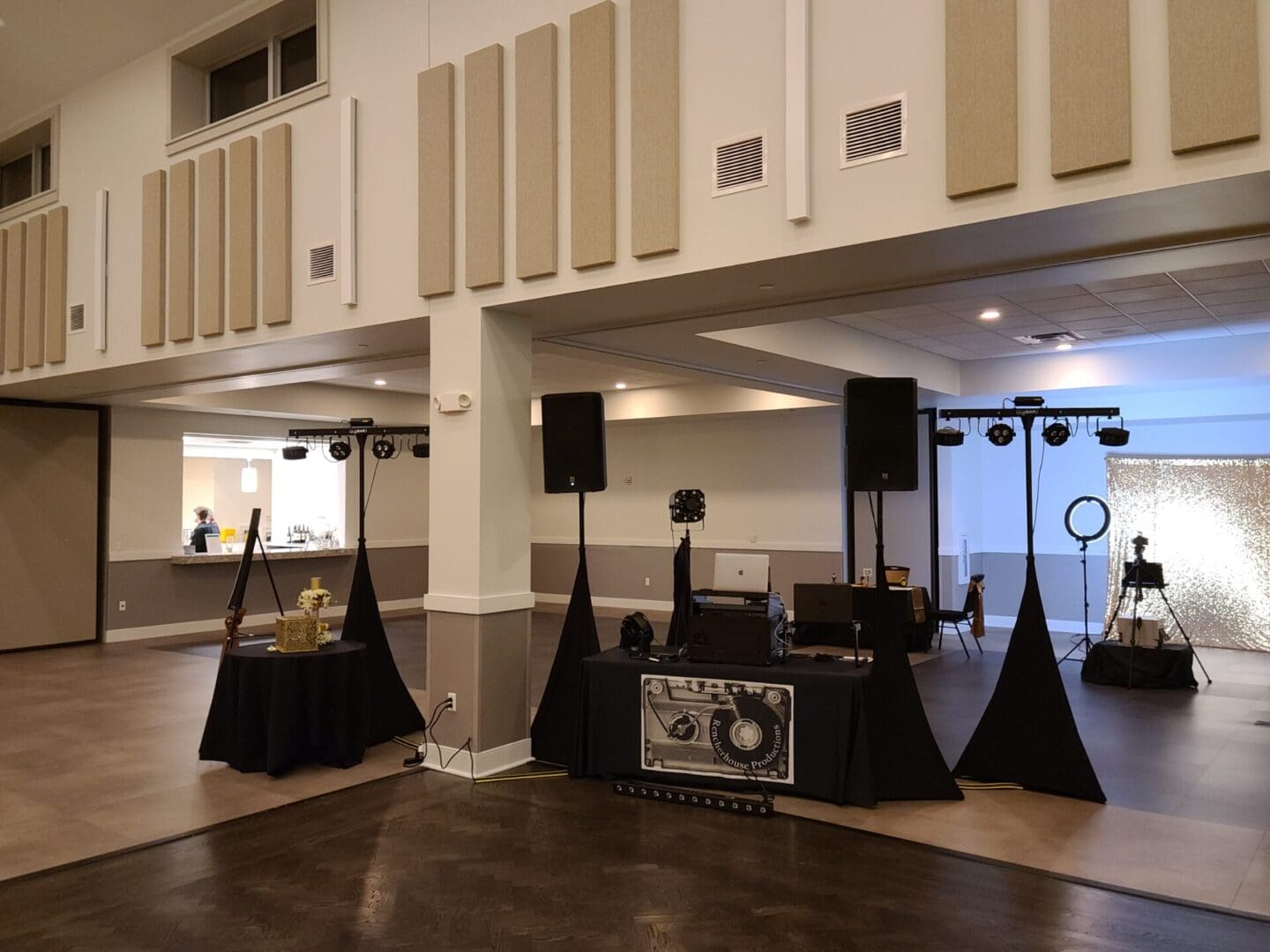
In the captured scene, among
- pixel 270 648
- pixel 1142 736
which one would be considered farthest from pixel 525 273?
pixel 1142 736

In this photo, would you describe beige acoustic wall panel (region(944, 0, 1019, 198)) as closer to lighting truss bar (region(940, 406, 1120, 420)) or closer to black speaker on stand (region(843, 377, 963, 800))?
black speaker on stand (region(843, 377, 963, 800))

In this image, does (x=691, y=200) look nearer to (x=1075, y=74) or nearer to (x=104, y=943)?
(x=1075, y=74)

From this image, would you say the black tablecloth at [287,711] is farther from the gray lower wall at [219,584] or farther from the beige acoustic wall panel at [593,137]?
the gray lower wall at [219,584]

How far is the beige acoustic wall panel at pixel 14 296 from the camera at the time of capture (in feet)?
28.9

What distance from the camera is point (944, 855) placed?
410cm

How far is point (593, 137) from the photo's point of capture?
4.95m

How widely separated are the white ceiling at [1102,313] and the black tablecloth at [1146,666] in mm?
2904

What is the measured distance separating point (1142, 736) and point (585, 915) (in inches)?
182

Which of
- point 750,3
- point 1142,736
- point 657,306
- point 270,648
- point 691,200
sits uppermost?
point 750,3

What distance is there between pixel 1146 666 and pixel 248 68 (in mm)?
9071

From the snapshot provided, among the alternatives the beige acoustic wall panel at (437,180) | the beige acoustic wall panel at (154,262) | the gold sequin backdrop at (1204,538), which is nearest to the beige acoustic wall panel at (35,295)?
the beige acoustic wall panel at (154,262)

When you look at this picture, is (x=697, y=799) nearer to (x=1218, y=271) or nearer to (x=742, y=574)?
(x=742, y=574)

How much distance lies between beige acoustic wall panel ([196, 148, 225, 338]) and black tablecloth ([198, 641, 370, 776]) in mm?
2730

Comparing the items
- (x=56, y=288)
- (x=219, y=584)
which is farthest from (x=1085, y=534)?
(x=56, y=288)
